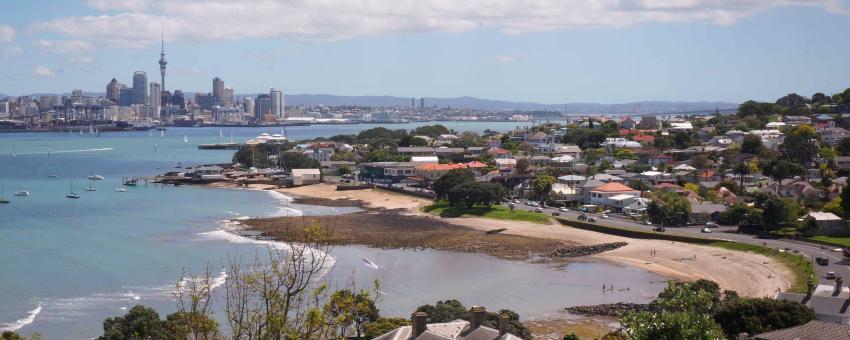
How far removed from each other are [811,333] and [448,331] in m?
5.63

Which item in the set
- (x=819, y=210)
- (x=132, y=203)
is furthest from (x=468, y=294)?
(x=132, y=203)

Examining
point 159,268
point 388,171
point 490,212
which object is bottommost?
point 159,268

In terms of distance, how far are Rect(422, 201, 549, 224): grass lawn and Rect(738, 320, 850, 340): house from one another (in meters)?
23.5

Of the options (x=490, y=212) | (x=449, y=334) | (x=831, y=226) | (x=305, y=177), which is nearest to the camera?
(x=449, y=334)

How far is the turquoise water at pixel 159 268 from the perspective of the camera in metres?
24.6

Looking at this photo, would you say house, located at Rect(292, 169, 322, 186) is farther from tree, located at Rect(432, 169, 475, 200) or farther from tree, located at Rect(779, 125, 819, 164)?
tree, located at Rect(779, 125, 819, 164)

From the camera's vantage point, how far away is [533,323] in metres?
22.5

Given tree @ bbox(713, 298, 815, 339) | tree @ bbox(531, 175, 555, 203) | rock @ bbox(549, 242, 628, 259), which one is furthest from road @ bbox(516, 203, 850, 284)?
tree @ bbox(713, 298, 815, 339)

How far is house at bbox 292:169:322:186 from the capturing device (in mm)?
61344

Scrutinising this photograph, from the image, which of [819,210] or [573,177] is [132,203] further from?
[819,210]

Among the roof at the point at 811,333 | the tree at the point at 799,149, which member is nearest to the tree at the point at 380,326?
the roof at the point at 811,333

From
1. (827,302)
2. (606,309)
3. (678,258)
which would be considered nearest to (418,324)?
(827,302)

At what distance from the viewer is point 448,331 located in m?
15.7

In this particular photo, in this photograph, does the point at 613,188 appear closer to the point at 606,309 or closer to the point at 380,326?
the point at 606,309
